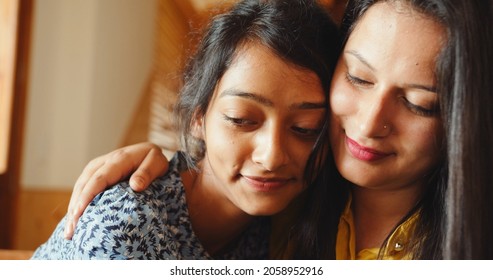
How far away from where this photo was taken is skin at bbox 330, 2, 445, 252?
82 cm

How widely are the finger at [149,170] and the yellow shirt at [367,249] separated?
381 mm

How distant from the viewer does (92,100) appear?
113 inches

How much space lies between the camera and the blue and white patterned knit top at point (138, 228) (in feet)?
2.78

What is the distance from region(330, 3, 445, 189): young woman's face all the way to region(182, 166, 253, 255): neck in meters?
0.26

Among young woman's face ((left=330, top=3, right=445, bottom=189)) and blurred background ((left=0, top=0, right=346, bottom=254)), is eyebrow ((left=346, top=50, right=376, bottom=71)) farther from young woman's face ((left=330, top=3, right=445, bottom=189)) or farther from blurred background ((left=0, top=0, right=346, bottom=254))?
blurred background ((left=0, top=0, right=346, bottom=254))

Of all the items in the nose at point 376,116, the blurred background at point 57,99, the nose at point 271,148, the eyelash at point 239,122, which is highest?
the nose at point 376,116

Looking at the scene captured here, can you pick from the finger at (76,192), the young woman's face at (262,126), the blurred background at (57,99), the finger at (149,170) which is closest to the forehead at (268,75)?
the young woman's face at (262,126)

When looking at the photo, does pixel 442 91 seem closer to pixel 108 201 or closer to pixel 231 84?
pixel 231 84

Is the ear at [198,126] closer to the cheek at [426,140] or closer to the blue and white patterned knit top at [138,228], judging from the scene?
the blue and white patterned knit top at [138,228]

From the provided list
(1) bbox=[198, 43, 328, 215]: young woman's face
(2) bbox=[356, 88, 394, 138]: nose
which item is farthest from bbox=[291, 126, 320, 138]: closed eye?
(2) bbox=[356, 88, 394, 138]: nose

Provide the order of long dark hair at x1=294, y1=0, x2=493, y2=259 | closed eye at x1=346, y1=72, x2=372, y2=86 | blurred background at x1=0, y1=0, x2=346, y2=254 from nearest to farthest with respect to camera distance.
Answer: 1. long dark hair at x1=294, y1=0, x2=493, y2=259
2. closed eye at x1=346, y1=72, x2=372, y2=86
3. blurred background at x1=0, y1=0, x2=346, y2=254

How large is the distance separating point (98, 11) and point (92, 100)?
48 cm

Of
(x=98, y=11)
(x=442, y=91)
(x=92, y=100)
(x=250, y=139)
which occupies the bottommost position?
(x=92, y=100)
